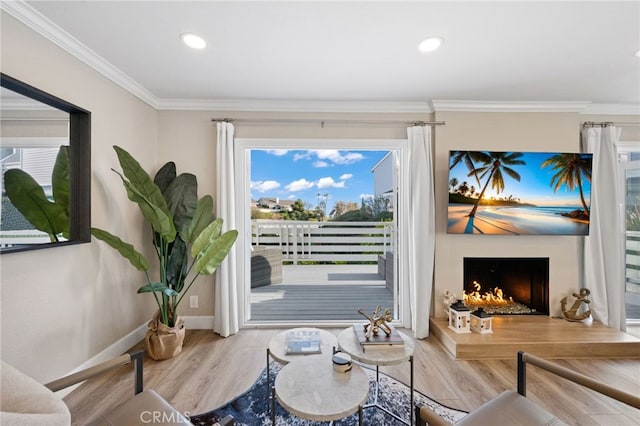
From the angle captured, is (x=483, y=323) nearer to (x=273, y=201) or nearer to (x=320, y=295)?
(x=320, y=295)

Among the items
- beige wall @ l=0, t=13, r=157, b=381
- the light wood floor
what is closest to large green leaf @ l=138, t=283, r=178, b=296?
beige wall @ l=0, t=13, r=157, b=381

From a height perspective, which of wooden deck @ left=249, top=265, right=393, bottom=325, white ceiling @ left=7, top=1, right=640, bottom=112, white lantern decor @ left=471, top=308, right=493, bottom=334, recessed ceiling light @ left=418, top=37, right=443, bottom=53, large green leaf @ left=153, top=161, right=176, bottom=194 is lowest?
wooden deck @ left=249, top=265, right=393, bottom=325

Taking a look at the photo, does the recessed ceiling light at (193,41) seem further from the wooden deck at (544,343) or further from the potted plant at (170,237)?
the wooden deck at (544,343)

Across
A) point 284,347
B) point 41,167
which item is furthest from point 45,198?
point 284,347

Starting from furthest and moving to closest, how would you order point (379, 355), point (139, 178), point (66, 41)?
1. point (139, 178)
2. point (66, 41)
3. point (379, 355)

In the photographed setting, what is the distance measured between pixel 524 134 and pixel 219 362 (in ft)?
12.2

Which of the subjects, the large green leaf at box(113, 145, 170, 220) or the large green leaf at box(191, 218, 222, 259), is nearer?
the large green leaf at box(113, 145, 170, 220)

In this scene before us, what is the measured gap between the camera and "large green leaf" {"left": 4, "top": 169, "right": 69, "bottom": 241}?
1.59 meters

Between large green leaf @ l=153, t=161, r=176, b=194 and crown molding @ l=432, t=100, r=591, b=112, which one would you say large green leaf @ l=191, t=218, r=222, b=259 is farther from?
crown molding @ l=432, t=100, r=591, b=112

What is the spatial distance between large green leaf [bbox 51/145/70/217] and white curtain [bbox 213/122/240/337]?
117 centimetres

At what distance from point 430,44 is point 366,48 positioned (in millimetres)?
433

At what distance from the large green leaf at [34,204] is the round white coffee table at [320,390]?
1.73m

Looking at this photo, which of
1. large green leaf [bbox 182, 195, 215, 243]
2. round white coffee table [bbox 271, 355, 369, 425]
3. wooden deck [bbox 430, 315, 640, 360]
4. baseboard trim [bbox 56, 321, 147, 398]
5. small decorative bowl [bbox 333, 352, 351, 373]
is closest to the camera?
round white coffee table [bbox 271, 355, 369, 425]

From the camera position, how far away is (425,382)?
2.10 m
